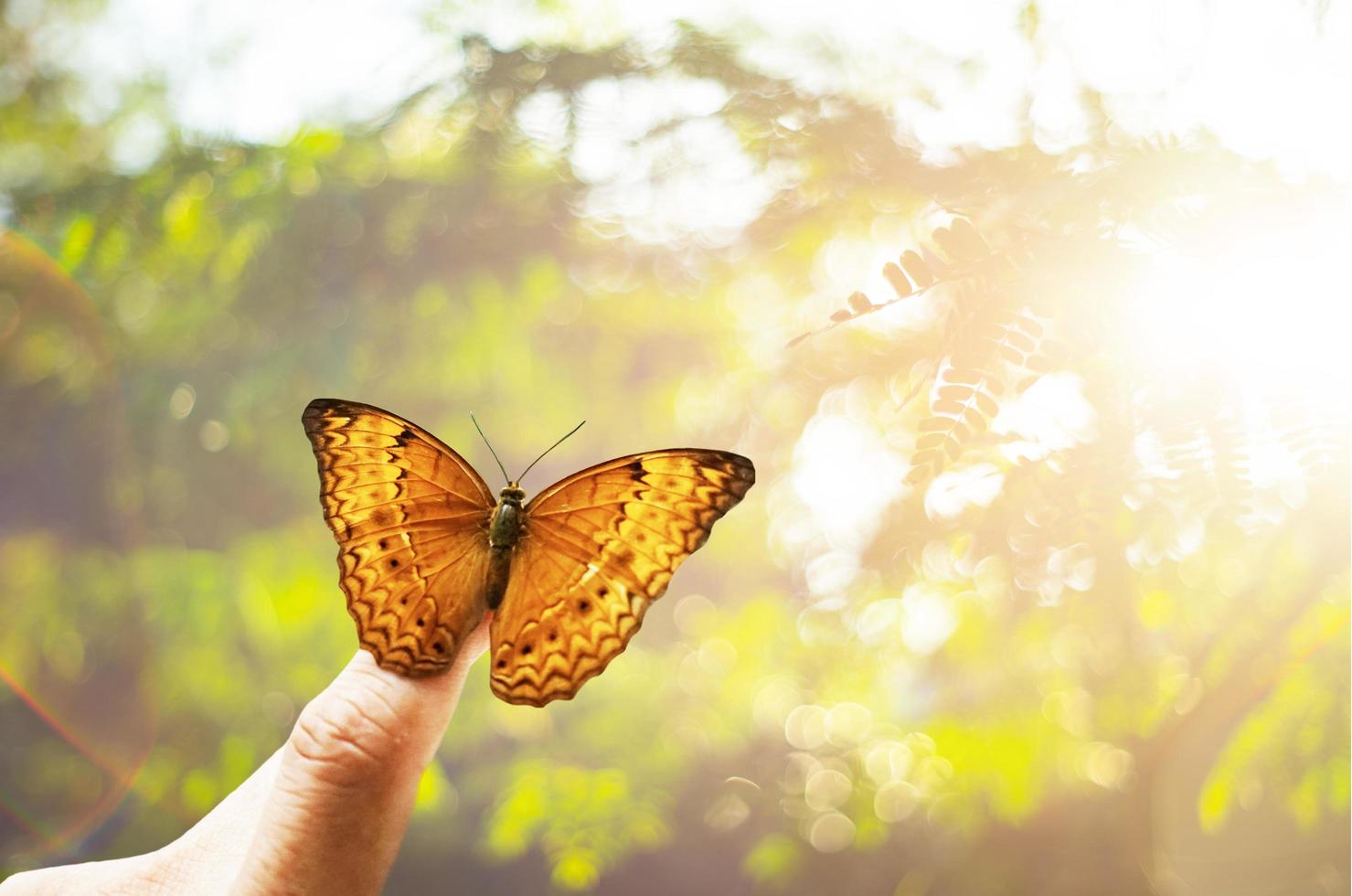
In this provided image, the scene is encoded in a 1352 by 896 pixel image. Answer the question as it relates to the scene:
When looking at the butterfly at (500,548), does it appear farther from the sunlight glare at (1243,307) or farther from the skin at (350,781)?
the sunlight glare at (1243,307)

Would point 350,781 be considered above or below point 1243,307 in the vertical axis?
below

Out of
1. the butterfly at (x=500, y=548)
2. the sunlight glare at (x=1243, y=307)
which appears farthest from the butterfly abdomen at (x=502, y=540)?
the sunlight glare at (x=1243, y=307)

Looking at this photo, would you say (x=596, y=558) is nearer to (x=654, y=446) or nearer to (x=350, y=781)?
(x=350, y=781)

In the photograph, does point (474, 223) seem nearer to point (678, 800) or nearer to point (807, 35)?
point (807, 35)

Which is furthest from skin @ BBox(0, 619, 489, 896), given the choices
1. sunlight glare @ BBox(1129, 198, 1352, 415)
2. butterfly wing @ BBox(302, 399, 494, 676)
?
sunlight glare @ BBox(1129, 198, 1352, 415)

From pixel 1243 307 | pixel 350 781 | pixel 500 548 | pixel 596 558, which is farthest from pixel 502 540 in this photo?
pixel 1243 307

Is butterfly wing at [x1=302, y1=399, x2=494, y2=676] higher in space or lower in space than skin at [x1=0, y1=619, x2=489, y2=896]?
higher

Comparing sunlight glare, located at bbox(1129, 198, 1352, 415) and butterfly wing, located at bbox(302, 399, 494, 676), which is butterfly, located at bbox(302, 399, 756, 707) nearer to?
butterfly wing, located at bbox(302, 399, 494, 676)
